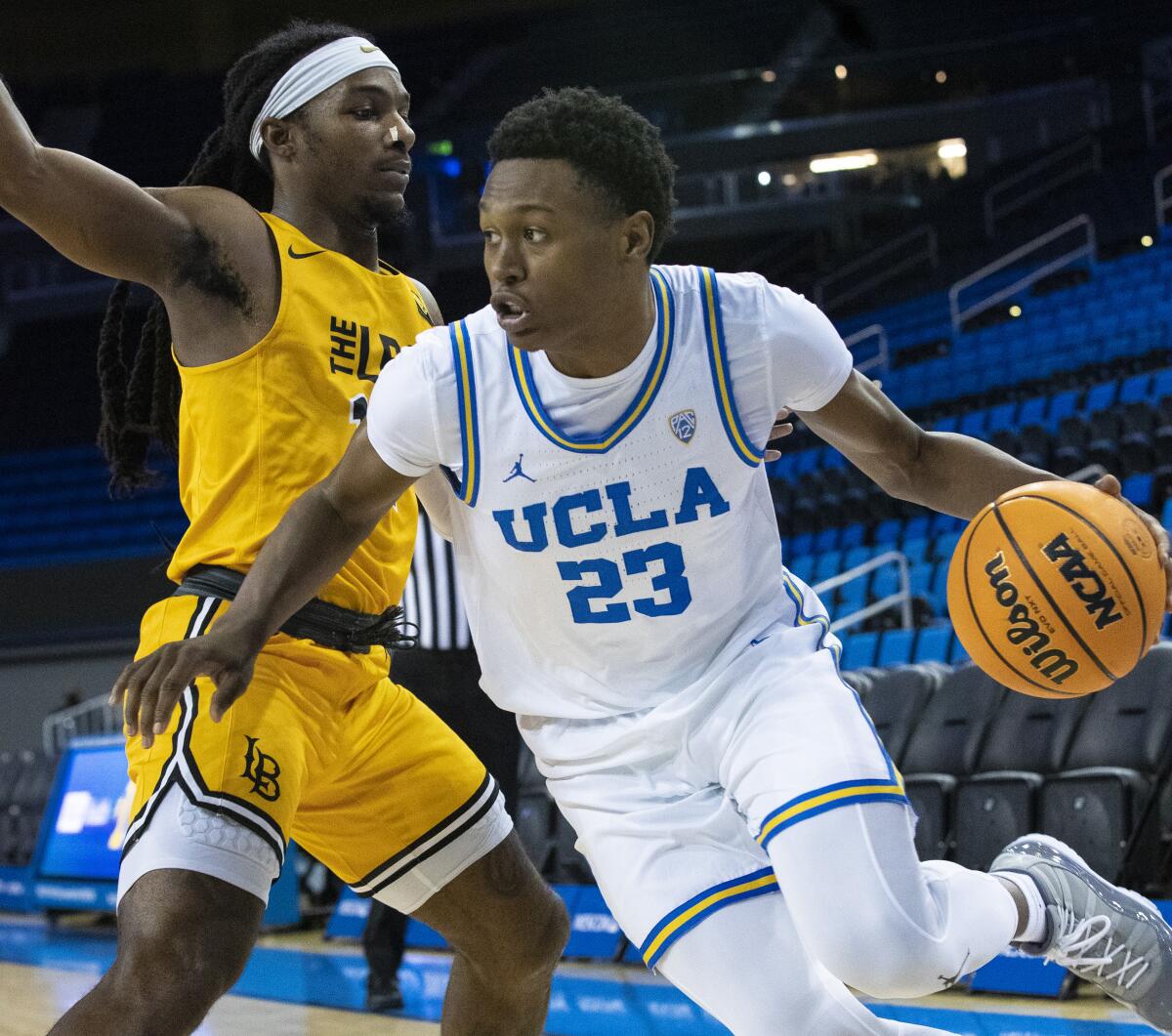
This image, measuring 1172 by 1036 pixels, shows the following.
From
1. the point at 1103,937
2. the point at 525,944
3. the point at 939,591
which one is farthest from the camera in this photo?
the point at 939,591

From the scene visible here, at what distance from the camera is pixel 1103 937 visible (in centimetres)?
267

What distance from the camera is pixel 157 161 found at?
69.8ft

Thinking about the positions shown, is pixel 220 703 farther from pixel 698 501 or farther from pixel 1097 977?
pixel 1097 977

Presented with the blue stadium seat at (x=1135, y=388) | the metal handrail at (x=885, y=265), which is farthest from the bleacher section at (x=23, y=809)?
the metal handrail at (x=885, y=265)

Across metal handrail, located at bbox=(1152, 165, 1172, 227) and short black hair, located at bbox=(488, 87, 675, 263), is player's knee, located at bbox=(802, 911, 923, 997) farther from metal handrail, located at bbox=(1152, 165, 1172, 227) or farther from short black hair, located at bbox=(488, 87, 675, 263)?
metal handrail, located at bbox=(1152, 165, 1172, 227)

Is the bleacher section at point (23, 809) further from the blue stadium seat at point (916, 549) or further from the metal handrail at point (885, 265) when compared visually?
the metal handrail at point (885, 265)

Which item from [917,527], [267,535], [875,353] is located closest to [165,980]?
[267,535]

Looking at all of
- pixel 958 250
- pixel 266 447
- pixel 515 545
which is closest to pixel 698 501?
pixel 515 545

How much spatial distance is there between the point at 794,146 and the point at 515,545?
18.7m

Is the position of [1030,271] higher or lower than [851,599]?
higher

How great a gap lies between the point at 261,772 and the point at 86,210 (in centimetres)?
95

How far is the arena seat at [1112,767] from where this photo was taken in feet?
15.4

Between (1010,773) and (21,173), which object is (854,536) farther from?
(21,173)

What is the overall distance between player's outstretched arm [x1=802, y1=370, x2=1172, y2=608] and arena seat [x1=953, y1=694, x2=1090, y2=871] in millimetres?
2601
